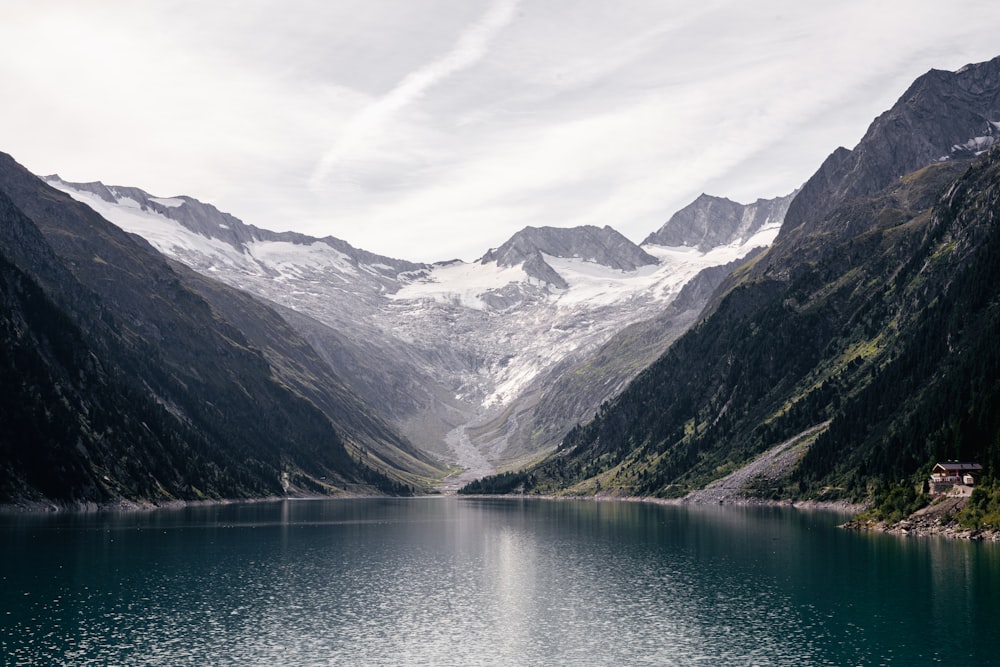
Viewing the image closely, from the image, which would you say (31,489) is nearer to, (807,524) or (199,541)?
(199,541)

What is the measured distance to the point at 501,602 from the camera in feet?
328

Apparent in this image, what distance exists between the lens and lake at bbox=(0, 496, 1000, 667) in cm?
7394

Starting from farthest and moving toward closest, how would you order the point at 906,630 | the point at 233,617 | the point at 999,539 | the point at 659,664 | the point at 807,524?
the point at 807,524, the point at 999,539, the point at 233,617, the point at 906,630, the point at 659,664

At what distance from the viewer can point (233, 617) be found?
89188mm

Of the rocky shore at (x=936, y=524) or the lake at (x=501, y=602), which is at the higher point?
the rocky shore at (x=936, y=524)

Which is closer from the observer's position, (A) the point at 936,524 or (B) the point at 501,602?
(B) the point at 501,602

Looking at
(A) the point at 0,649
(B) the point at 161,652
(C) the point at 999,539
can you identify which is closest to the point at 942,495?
(C) the point at 999,539

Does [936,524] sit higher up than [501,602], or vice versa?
[936,524]

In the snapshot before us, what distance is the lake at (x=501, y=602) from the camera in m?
73.9

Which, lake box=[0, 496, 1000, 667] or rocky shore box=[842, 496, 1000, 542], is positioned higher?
rocky shore box=[842, 496, 1000, 542]

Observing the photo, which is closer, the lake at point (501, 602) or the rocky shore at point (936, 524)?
the lake at point (501, 602)

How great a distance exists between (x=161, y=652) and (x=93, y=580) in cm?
4054

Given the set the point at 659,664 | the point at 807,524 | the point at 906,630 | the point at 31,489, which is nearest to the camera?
the point at 659,664

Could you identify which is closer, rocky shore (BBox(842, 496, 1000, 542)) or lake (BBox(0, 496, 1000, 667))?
lake (BBox(0, 496, 1000, 667))
